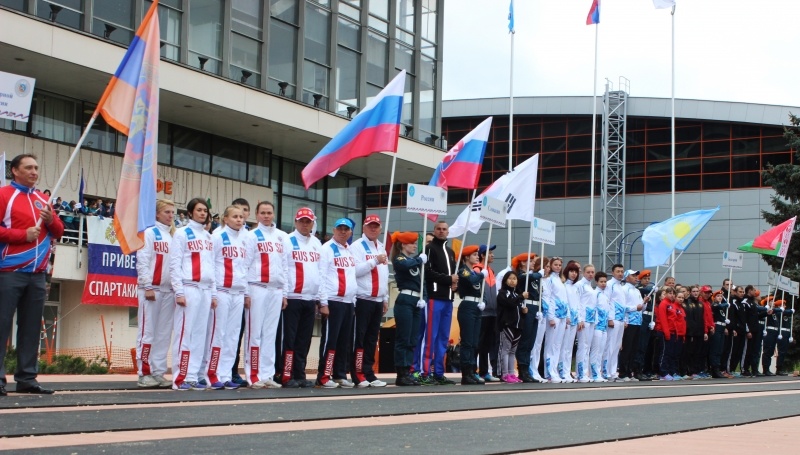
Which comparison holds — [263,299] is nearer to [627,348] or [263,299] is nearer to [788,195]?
[627,348]

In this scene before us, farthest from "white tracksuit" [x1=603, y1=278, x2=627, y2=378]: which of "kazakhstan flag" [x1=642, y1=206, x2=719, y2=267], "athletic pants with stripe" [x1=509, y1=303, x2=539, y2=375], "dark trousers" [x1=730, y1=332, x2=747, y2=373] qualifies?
"dark trousers" [x1=730, y1=332, x2=747, y2=373]

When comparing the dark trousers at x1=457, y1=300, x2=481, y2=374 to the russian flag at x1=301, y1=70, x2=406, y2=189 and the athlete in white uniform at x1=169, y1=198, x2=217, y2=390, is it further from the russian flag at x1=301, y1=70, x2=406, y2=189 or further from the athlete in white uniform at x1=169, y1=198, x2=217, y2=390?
the athlete in white uniform at x1=169, y1=198, x2=217, y2=390

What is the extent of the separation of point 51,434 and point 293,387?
6.51 m

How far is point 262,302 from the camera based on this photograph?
1319 centimetres

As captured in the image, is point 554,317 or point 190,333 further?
point 554,317

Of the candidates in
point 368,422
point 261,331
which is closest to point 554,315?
point 261,331

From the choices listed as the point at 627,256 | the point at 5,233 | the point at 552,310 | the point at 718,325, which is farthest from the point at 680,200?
the point at 5,233

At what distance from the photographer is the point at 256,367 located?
516 inches

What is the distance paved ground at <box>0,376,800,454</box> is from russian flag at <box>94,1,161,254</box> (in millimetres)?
1597

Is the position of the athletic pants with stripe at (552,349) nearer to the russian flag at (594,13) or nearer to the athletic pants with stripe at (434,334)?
the athletic pants with stripe at (434,334)

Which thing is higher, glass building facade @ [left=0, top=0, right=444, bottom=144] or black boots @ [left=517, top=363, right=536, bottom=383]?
glass building facade @ [left=0, top=0, right=444, bottom=144]

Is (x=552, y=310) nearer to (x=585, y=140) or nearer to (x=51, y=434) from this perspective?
(x=51, y=434)

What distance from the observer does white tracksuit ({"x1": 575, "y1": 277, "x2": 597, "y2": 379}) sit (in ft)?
63.9

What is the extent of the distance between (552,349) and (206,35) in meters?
16.6
